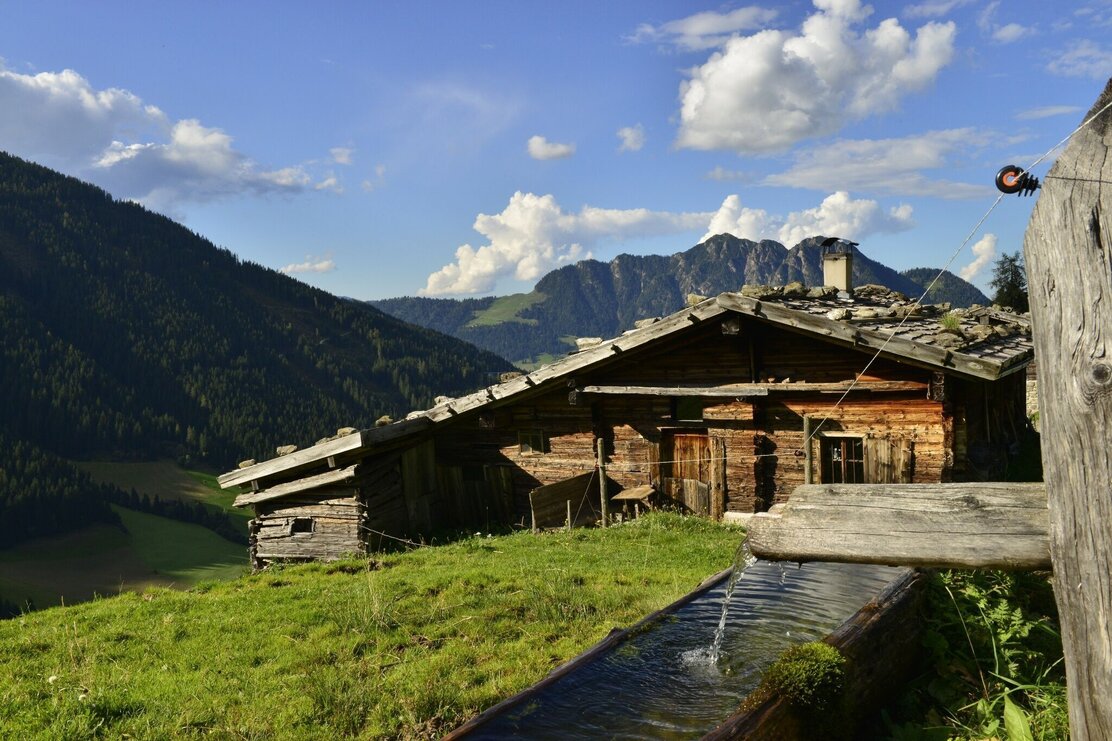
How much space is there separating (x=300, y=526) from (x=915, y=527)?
663 inches

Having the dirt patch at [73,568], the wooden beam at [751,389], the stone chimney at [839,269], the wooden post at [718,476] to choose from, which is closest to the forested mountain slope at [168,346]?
the dirt patch at [73,568]

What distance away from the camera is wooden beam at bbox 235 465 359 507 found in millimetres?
16203

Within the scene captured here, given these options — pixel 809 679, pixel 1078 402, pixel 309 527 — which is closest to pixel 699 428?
pixel 309 527

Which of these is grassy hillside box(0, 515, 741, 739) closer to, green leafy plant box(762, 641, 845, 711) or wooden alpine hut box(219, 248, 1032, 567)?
green leafy plant box(762, 641, 845, 711)

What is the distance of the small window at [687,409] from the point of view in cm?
1633

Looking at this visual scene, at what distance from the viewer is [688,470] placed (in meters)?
16.2

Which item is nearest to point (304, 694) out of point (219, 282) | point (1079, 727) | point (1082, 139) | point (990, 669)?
point (990, 669)

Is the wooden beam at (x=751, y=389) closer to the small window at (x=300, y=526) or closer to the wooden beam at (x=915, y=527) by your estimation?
the small window at (x=300, y=526)

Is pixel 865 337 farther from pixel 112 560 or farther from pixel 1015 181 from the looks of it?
pixel 112 560

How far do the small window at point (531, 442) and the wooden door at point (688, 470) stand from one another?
3.02 meters

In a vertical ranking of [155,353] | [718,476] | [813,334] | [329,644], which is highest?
[155,353]

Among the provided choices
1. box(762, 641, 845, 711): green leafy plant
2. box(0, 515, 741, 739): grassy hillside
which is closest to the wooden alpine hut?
box(0, 515, 741, 739): grassy hillside

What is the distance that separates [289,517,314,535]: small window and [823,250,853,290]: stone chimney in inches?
575

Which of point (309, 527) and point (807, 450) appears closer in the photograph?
point (807, 450)
